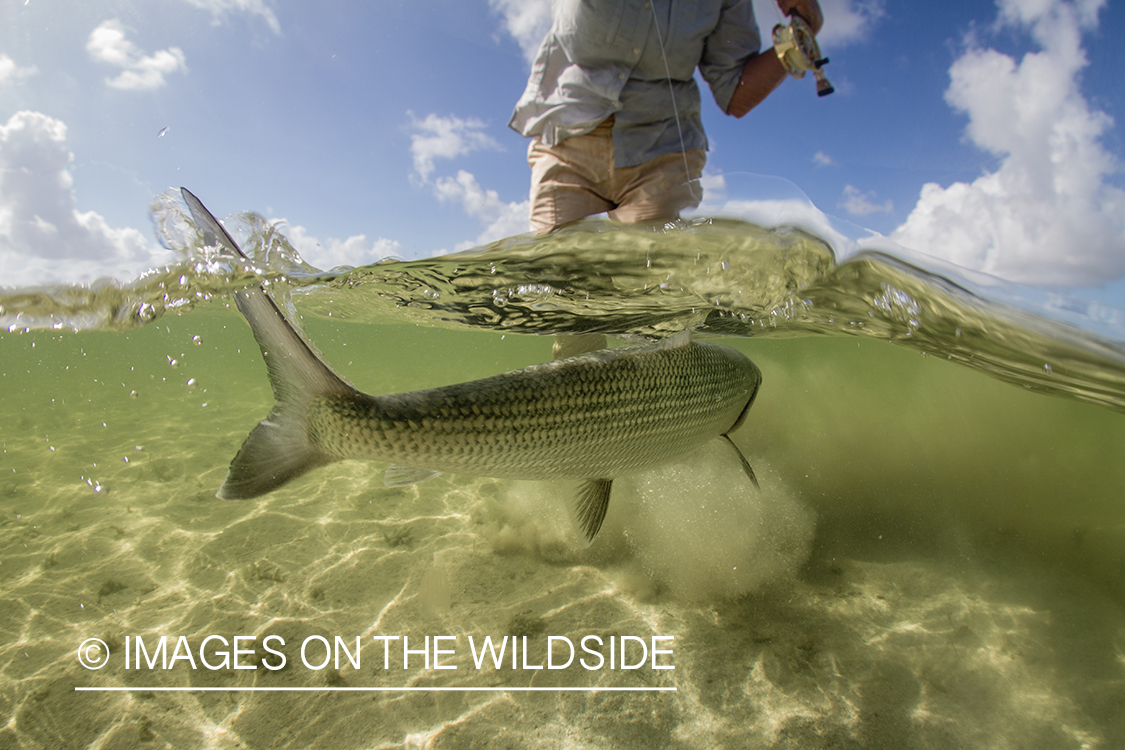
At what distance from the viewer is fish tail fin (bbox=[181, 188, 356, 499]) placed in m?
1.82

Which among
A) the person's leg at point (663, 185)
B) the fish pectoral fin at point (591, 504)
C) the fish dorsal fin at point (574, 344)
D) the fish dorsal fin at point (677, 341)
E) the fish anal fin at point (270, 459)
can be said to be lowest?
the fish pectoral fin at point (591, 504)

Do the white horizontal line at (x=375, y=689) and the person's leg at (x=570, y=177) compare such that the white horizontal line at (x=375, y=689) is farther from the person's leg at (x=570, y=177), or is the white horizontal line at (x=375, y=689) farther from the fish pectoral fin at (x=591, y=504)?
the person's leg at (x=570, y=177)

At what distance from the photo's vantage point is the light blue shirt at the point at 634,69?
10.7ft

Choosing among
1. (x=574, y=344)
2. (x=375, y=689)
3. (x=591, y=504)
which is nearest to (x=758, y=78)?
(x=574, y=344)

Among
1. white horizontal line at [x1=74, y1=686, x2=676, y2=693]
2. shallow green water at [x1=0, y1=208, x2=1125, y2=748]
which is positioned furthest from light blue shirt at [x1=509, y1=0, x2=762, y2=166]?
white horizontal line at [x1=74, y1=686, x2=676, y2=693]

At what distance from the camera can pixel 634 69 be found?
11.2 ft

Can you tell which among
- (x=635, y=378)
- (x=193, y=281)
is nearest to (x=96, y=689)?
(x=193, y=281)

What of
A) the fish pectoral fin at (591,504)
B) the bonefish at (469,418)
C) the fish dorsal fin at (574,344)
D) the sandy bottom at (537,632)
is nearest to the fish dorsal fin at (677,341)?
the bonefish at (469,418)

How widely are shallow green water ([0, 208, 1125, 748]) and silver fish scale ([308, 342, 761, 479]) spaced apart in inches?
85.6

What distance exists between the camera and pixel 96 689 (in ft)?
13.1

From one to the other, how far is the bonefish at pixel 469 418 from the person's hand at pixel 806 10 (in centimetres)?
216

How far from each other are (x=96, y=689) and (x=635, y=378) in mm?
5330

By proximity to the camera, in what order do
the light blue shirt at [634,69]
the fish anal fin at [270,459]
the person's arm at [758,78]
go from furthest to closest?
1. the light blue shirt at [634,69]
2. the person's arm at [758,78]
3. the fish anal fin at [270,459]

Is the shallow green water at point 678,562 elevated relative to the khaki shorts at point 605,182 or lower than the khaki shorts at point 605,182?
lower
